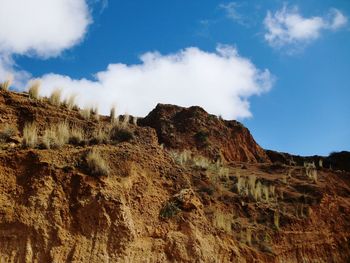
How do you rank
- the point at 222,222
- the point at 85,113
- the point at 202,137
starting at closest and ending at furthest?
the point at 85,113 → the point at 222,222 → the point at 202,137

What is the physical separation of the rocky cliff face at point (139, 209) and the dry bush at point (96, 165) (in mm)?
138

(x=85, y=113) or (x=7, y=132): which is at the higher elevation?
(x=85, y=113)

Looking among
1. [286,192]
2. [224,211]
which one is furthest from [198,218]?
[286,192]

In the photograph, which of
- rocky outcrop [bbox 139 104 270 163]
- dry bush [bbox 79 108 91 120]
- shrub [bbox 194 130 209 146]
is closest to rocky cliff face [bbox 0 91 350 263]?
dry bush [bbox 79 108 91 120]

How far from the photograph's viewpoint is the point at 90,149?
14180mm

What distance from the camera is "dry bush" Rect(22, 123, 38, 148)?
45.3ft

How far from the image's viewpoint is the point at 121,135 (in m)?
16.1

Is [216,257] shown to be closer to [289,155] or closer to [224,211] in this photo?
[224,211]

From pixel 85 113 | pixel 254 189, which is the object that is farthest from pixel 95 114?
pixel 254 189

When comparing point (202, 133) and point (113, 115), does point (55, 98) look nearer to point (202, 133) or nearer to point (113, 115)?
point (113, 115)

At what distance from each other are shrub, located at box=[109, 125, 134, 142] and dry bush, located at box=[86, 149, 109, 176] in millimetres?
2171

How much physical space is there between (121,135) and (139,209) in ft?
9.54

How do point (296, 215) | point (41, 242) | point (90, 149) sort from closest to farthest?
point (41, 242), point (90, 149), point (296, 215)

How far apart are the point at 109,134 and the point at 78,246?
4.54 meters
